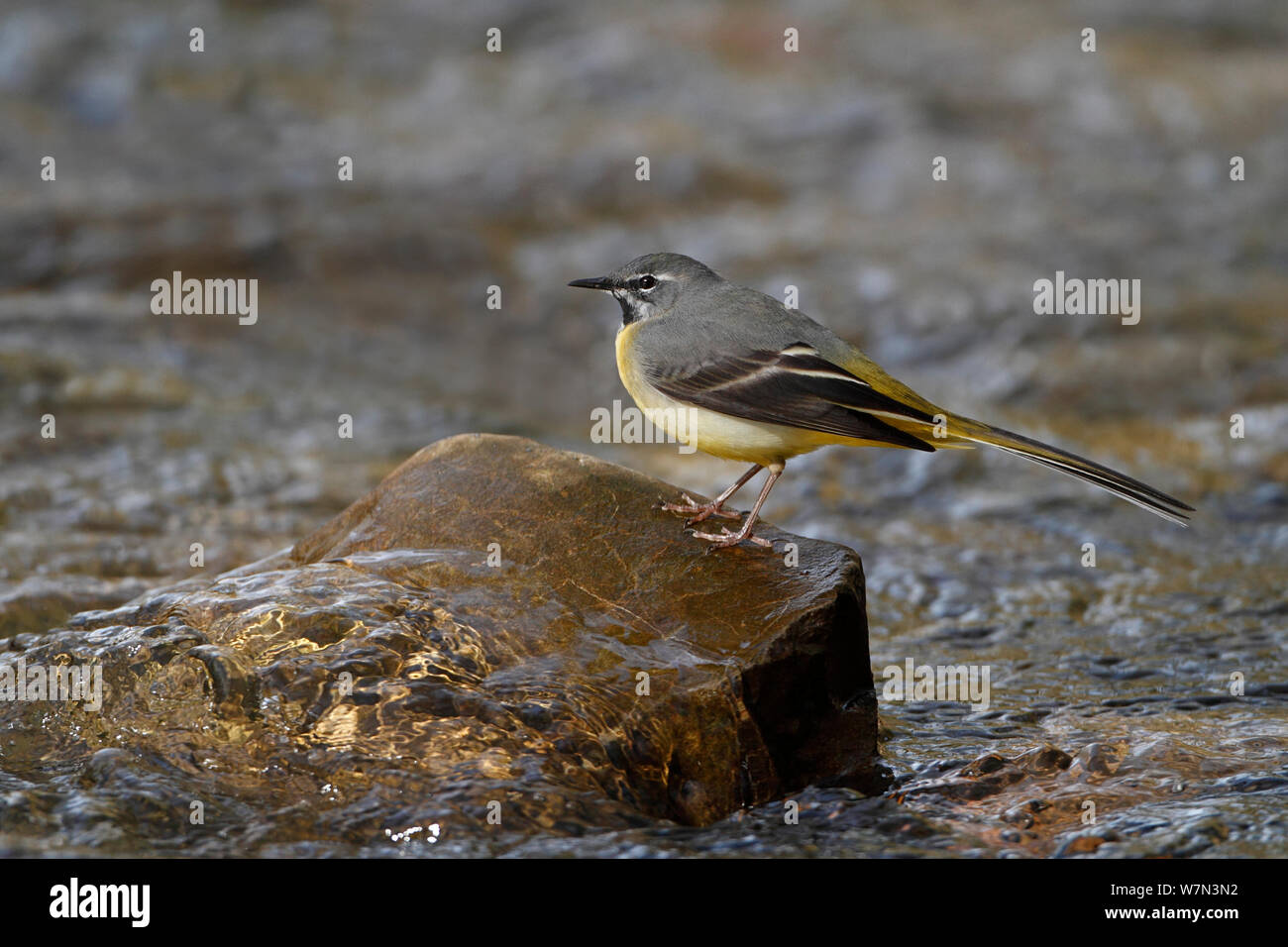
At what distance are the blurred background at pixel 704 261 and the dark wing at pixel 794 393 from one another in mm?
1492

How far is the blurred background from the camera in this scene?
344 inches

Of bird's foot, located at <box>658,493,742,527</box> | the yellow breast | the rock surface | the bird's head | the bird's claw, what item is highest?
the bird's head

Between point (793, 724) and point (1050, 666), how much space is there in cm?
242

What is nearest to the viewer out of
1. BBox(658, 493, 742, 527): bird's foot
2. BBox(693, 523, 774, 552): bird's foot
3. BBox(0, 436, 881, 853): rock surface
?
BBox(0, 436, 881, 853): rock surface

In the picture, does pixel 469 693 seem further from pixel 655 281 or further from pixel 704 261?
pixel 704 261

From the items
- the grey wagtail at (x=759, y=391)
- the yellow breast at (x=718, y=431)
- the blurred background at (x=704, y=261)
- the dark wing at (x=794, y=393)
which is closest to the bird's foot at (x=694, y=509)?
the grey wagtail at (x=759, y=391)

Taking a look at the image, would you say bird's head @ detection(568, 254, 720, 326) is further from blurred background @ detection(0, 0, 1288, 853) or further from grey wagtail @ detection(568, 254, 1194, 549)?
blurred background @ detection(0, 0, 1288, 853)

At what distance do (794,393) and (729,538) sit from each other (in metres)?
0.70

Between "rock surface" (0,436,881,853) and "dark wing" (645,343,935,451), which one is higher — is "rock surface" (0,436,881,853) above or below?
below

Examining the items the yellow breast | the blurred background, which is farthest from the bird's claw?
the blurred background

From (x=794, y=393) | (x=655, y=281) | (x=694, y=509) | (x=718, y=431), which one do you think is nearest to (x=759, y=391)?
(x=794, y=393)

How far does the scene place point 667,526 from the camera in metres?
6.19

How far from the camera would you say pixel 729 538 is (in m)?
6.08

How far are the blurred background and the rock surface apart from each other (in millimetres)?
950
